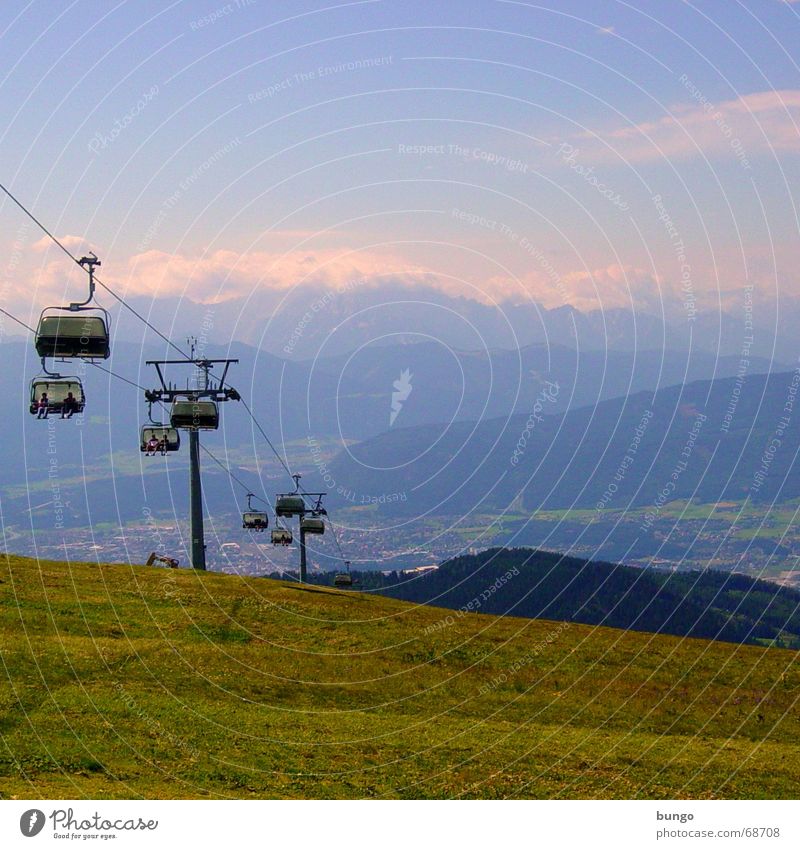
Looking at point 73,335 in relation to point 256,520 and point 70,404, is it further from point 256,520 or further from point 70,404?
point 256,520

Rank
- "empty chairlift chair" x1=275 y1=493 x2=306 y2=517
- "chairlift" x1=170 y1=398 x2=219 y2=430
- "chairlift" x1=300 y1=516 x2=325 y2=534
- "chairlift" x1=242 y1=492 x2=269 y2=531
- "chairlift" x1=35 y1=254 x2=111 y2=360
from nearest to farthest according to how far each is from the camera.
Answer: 1. "chairlift" x1=35 y1=254 x2=111 y2=360
2. "chairlift" x1=170 y1=398 x2=219 y2=430
3. "chairlift" x1=242 y1=492 x2=269 y2=531
4. "empty chairlift chair" x1=275 y1=493 x2=306 y2=517
5. "chairlift" x1=300 y1=516 x2=325 y2=534

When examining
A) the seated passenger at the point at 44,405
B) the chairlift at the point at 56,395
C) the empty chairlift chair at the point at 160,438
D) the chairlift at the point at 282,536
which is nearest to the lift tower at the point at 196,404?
the empty chairlift chair at the point at 160,438

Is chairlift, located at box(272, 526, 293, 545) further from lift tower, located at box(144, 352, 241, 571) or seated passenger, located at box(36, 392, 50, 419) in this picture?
seated passenger, located at box(36, 392, 50, 419)

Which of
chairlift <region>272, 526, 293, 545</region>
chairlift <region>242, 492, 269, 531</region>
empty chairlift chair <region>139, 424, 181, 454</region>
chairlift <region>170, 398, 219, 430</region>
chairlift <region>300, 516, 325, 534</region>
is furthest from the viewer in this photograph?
chairlift <region>300, 516, 325, 534</region>

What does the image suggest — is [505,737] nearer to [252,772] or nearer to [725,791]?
[725,791]

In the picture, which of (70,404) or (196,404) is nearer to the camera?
(70,404)

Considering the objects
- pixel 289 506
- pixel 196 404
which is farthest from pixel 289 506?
pixel 196 404

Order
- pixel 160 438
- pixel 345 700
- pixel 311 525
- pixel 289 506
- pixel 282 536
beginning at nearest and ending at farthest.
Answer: pixel 345 700 < pixel 160 438 < pixel 289 506 < pixel 282 536 < pixel 311 525

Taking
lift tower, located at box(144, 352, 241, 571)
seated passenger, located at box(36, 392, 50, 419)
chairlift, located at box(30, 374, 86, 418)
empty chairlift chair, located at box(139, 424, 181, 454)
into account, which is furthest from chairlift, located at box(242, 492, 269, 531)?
seated passenger, located at box(36, 392, 50, 419)

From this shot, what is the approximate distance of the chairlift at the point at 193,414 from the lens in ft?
222

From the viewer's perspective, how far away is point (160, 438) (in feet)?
229

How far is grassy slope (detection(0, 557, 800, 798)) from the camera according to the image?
39.8 meters

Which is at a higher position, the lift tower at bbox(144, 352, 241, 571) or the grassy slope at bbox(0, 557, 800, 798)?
the lift tower at bbox(144, 352, 241, 571)

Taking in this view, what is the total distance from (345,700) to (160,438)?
23348 millimetres
